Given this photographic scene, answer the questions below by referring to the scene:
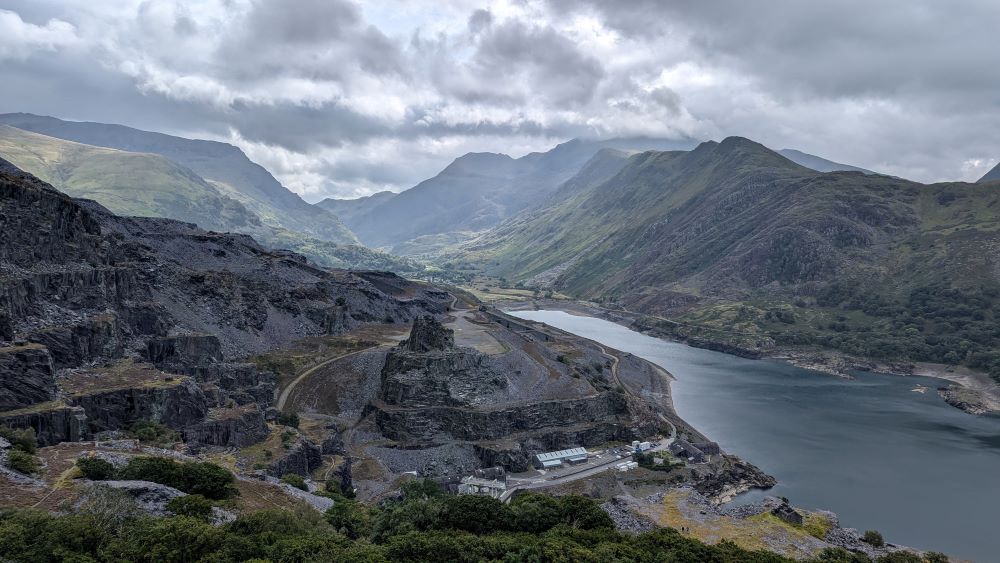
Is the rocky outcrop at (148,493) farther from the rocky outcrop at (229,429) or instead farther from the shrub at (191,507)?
the rocky outcrop at (229,429)

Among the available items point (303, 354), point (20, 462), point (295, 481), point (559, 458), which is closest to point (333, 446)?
point (295, 481)

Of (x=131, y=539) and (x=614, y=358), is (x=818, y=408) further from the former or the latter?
(x=131, y=539)

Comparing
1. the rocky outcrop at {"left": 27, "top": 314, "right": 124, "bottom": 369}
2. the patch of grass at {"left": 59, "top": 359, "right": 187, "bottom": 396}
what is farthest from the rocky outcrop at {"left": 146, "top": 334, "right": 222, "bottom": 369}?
the patch of grass at {"left": 59, "top": 359, "right": 187, "bottom": 396}

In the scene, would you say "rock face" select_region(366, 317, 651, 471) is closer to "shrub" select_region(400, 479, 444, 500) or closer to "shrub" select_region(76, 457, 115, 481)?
"shrub" select_region(400, 479, 444, 500)

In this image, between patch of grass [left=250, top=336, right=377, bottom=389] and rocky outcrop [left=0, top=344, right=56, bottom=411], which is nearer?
rocky outcrop [left=0, top=344, right=56, bottom=411]

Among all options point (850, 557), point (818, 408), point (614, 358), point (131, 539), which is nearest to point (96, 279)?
point (131, 539)
